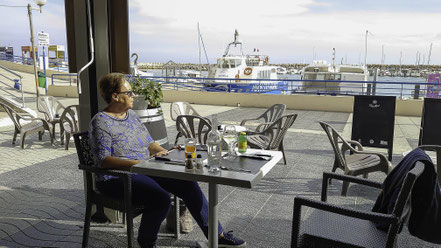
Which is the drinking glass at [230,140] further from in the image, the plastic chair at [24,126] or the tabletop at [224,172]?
the plastic chair at [24,126]

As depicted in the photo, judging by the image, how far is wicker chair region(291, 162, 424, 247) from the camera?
1.69 metres

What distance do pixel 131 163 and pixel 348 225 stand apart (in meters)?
Answer: 1.45

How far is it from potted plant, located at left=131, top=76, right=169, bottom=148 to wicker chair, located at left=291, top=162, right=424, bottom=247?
182 cm

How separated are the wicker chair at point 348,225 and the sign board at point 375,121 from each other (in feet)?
10.4

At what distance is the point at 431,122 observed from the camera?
14.3 ft

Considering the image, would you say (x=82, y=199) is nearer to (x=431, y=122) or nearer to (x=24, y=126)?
A: (x=24, y=126)

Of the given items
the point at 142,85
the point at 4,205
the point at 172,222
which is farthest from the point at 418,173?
the point at 4,205

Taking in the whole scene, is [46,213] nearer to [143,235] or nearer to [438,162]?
[143,235]

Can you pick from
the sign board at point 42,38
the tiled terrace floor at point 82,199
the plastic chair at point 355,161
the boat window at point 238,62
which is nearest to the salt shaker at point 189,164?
the tiled terrace floor at point 82,199

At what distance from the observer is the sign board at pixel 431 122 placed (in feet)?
14.2

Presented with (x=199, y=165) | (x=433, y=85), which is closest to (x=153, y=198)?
(x=199, y=165)

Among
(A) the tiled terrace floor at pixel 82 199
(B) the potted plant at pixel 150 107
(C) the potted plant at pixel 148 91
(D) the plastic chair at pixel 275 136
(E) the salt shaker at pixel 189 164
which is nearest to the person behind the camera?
(E) the salt shaker at pixel 189 164

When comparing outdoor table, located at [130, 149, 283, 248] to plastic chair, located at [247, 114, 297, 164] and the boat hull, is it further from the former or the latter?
the boat hull

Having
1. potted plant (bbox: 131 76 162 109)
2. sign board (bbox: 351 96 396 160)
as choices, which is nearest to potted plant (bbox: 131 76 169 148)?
potted plant (bbox: 131 76 162 109)
